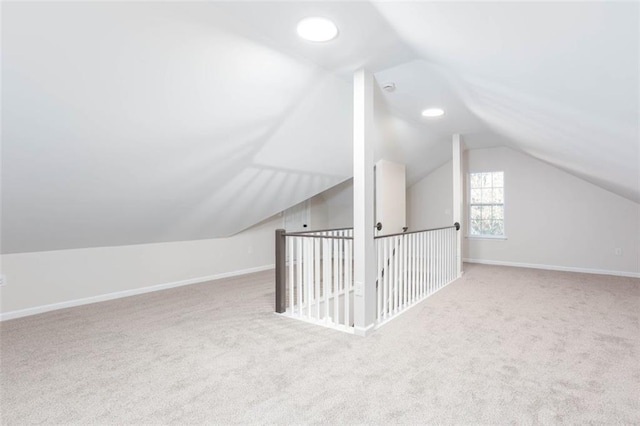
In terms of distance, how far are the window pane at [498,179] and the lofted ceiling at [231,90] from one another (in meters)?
3.01

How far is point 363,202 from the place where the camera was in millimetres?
2945

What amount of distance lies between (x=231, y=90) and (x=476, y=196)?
5.85m

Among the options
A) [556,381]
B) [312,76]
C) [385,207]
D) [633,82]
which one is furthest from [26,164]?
[385,207]

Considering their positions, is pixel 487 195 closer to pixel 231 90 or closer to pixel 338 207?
pixel 338 207

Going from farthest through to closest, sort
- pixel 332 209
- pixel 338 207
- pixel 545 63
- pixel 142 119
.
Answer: pixel 332 209
pixel 338 207
pixel 142 119
pixel 545 63

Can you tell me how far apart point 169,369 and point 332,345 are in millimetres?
1223

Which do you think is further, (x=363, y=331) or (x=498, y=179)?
(x=498, y=179)

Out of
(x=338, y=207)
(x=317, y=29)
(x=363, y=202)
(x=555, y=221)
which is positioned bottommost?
(x=555, y=221)

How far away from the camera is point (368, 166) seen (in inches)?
117

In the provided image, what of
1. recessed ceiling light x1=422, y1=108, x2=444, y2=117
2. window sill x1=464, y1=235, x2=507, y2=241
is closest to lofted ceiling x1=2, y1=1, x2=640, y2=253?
recessed ceiling light x1=422, y1=108, x2=444, y2=117

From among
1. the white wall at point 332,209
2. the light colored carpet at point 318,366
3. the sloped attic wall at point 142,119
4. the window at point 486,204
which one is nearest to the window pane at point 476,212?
the window at point 486,204

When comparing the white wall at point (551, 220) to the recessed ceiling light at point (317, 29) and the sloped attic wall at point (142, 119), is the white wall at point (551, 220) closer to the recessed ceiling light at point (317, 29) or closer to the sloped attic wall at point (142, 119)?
the sloped attic wall at point (142, 119)

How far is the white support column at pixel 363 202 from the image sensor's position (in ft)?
9.64

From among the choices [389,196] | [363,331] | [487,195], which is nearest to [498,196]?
[487,195]
